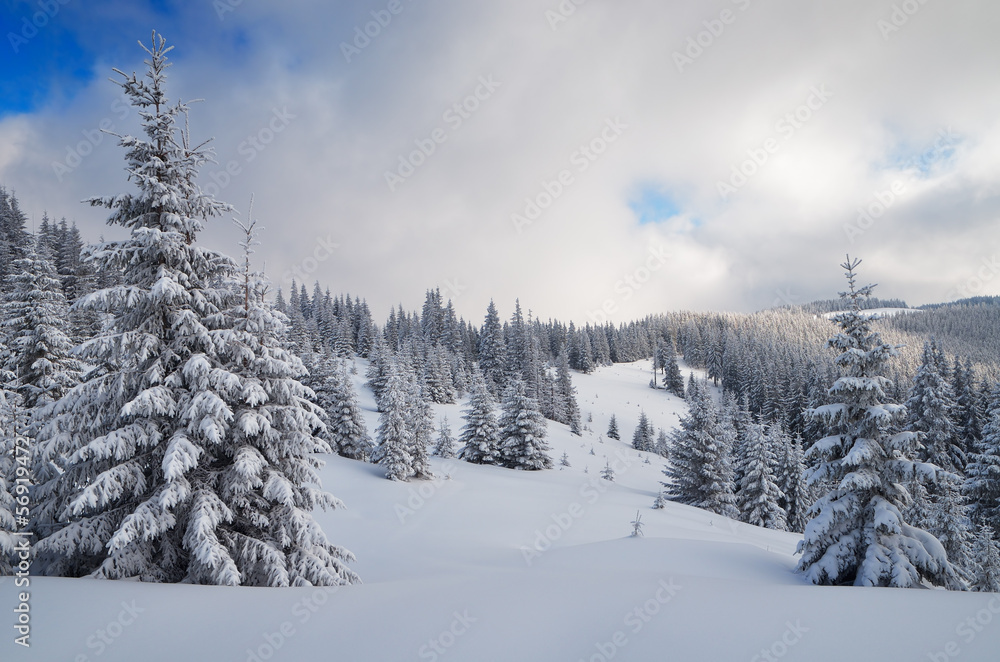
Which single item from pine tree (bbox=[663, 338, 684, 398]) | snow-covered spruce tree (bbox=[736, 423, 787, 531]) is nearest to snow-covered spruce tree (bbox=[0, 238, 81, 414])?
snow-covered spruce tree (bbox=[736, 423, 787, 531])

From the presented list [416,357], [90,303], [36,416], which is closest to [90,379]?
[36,416]

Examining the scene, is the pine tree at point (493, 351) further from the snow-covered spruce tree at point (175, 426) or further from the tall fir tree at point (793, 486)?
the snow-covered spruce tree at point (175, 426)

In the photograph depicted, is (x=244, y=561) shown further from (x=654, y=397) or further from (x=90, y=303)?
(x=654, y=397)

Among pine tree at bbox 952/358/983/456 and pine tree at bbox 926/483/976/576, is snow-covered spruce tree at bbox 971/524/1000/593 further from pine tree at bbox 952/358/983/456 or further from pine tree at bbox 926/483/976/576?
pine tree at bbox 952/358/983/456

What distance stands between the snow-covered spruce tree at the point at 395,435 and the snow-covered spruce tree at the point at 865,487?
69.5 ft

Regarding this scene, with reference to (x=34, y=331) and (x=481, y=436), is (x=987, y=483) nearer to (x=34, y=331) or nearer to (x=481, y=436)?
(x=481, y=436)

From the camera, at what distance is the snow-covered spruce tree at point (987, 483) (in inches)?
905

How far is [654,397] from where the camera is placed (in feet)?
288

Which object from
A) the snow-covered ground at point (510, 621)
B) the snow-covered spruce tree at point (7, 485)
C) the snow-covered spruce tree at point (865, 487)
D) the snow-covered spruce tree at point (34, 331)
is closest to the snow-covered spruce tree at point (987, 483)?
the snow-covered spruce tree at point (865, 487)

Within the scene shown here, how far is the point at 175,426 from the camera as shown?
25.7 ft

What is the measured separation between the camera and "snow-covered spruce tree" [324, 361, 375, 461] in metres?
33.5

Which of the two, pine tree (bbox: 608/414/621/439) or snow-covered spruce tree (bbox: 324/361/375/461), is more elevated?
snow-covered spruce tree (bbox: 324/361/375/461)

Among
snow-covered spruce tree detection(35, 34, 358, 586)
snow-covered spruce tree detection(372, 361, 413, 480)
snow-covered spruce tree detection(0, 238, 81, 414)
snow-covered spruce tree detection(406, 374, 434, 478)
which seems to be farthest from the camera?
snow-covered spruce tree detection(406, 374, 434, 478)

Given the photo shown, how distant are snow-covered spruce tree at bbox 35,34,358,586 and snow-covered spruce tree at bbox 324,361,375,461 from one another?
2573 cm
